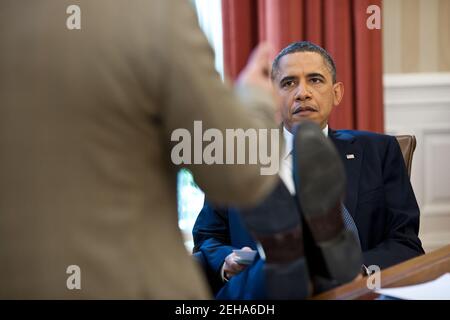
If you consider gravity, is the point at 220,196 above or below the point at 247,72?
below

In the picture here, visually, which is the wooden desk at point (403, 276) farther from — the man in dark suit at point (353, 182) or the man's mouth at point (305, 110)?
the man's mouth at point (305, 110)

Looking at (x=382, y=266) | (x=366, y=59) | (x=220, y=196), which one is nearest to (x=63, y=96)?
(x=220, y=196)

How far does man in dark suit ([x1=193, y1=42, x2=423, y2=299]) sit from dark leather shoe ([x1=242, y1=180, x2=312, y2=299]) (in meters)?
0.57

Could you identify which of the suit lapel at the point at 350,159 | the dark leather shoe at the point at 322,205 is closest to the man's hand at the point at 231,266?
the dark leather shoe at the point at 322,205

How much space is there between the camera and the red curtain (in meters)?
2.39

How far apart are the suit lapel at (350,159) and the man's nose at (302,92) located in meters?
0.15

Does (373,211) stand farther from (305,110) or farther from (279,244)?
(279,244)

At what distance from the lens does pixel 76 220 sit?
66 centimetres

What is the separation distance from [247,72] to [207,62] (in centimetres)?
9

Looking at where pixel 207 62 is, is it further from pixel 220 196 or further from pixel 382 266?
pixel 382 266

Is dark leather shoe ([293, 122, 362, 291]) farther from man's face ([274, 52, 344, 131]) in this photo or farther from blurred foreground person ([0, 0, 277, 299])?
man's face ([274, 52, 344, 131])

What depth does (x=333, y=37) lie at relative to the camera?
8.12ft

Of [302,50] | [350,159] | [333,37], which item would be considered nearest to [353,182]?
[350,159]

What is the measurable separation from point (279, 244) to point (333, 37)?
1744mm
